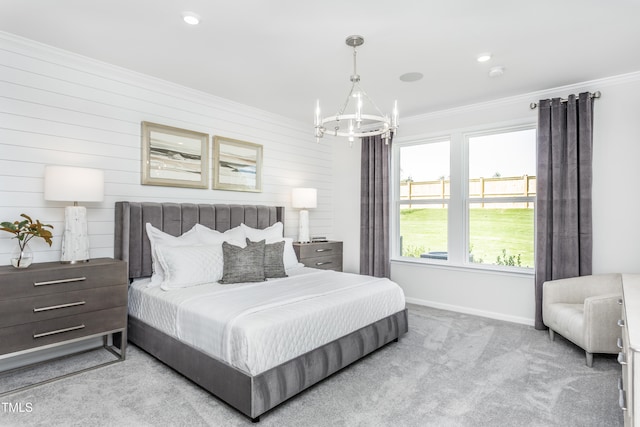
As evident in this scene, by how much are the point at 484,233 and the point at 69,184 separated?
173 inches

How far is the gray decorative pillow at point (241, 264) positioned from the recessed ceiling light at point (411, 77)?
224 cm

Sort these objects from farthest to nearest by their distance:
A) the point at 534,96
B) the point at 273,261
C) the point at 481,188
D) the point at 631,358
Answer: the point at 481,188
the point at 534,96
the point at 273,261
the point at 631,358

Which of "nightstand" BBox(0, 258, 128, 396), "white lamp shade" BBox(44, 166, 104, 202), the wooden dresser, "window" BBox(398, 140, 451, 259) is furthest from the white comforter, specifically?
"window" BBox(398, 140, 451, 259)

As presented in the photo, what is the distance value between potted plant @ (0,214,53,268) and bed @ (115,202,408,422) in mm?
635

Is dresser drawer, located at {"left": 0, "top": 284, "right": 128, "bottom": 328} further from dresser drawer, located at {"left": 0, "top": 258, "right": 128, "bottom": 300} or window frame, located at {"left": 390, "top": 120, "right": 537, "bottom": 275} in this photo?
window frame, located at {"left": 390, "top": 120, "right": 537, "bottom": 275}

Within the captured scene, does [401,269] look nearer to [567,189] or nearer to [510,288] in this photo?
[510,288]

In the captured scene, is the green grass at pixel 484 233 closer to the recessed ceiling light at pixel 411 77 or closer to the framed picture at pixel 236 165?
the recessed ceiling light at pixel 411 77

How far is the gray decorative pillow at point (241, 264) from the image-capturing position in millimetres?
3164

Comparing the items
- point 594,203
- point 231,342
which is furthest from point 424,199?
point 231,342

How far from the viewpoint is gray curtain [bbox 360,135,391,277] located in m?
4.96

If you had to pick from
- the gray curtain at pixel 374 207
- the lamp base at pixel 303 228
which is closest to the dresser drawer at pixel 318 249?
the lamp base at pixel 303 228

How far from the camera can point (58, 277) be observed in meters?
2.56

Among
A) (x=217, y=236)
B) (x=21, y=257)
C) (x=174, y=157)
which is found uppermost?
(x=174, y=157)

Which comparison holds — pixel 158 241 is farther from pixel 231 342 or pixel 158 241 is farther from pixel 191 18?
pixel 191 18
